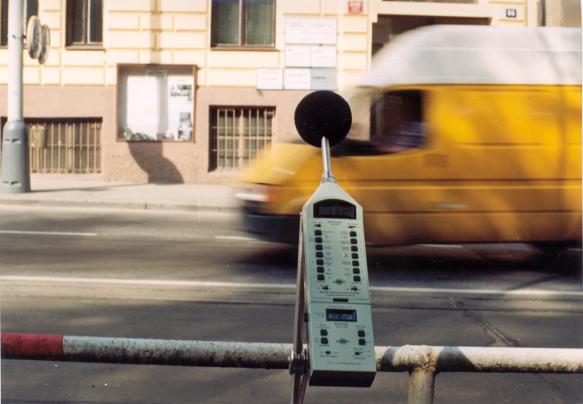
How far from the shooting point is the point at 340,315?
2402mm

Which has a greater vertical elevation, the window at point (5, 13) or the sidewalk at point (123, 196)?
the window at point (5, 13)

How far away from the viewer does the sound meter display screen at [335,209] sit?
2492 millimetres

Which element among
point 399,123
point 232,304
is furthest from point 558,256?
point 232,304

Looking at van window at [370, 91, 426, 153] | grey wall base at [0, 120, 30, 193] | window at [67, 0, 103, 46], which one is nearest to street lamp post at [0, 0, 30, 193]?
grey wall base at [0, 120, 30, 193]

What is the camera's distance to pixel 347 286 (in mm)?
2418

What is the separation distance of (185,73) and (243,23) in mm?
1838

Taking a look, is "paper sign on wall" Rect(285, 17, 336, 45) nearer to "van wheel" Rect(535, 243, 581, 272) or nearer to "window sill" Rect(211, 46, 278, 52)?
"window sill" Rect(211, 46, 278, 52)

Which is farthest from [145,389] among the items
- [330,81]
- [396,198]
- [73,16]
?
[73,16]

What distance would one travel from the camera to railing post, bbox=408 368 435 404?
2.78 meters

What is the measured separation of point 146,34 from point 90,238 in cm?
995

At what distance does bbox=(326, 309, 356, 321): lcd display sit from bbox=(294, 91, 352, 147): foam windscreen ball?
2.23 feet

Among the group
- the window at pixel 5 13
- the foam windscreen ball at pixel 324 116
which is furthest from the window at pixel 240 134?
the foam windscreen ball at pixel 324 116

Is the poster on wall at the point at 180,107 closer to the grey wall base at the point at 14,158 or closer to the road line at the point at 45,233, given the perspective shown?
the grey wall base at the point at 14,158

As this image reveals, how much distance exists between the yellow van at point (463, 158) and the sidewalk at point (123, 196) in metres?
5.64
